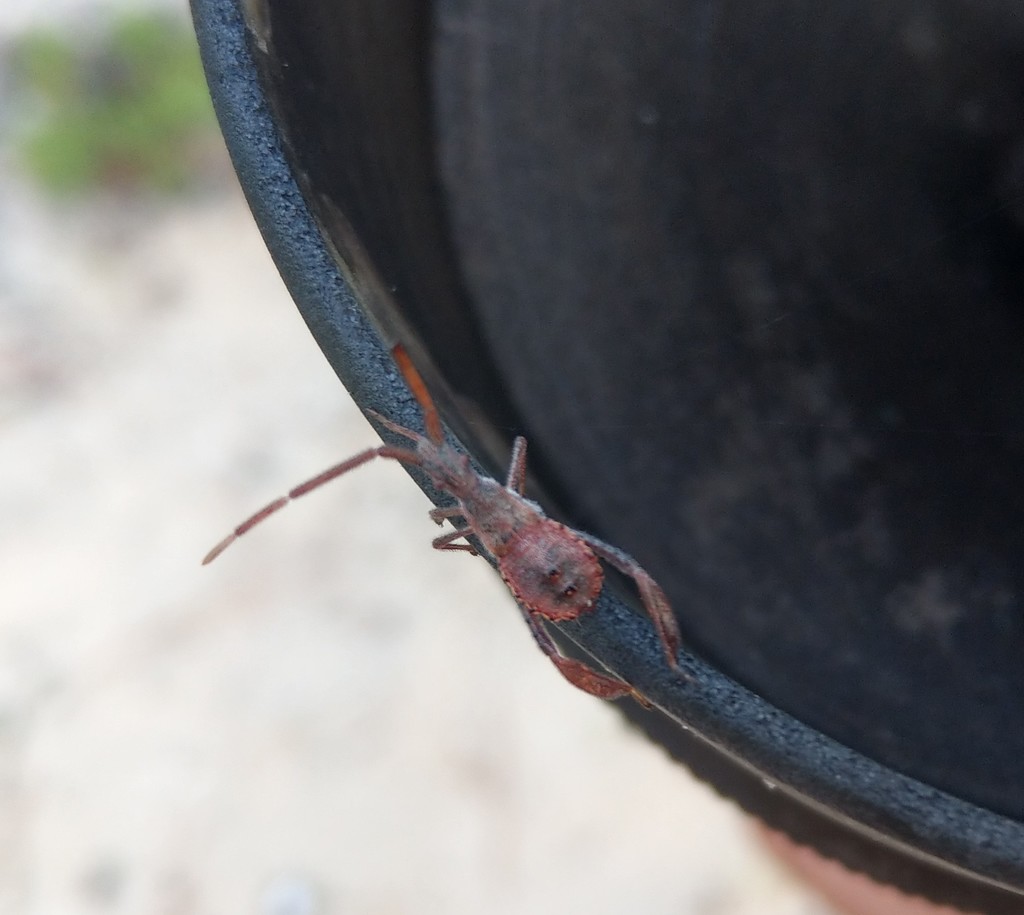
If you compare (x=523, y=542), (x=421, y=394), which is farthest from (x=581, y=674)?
(x=421, y=394)

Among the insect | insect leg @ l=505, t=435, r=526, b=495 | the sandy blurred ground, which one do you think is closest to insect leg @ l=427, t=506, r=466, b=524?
the insect

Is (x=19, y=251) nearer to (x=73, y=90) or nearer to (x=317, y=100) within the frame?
(x=73, y=90)

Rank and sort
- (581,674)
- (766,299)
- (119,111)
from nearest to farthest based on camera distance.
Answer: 1. (581,674)
2. (766,299)
3. (119,111)

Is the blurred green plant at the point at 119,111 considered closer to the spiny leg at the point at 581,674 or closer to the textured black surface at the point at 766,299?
the textured black surface at the point at 766,299

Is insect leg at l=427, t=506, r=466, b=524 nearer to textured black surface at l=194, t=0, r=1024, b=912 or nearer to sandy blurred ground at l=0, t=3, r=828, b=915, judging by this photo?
textured black surface at l=194, t=0, r=1024, b=912

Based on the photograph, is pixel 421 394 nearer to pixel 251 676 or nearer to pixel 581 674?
pixel 581 674

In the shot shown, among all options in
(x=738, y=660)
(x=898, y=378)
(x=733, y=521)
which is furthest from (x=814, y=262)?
(x=738, y=660)
